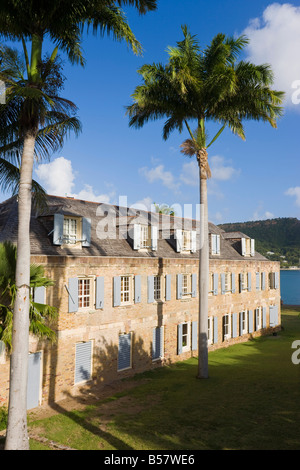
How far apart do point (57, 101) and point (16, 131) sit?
171cm

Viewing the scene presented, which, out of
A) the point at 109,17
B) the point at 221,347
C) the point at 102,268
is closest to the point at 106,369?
the point at 102,268

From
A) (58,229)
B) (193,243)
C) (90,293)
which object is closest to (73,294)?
(90,293)

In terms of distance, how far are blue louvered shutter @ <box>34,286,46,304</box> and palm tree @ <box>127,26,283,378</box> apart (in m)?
8.08

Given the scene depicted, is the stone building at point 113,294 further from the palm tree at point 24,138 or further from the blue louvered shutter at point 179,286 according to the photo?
the palm tree at point 24,138

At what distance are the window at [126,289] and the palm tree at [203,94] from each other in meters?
3.92

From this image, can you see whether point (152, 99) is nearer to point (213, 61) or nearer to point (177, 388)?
point (213, 61)

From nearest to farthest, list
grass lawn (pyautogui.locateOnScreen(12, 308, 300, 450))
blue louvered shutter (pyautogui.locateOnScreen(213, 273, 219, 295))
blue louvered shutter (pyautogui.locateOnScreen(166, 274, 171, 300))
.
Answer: grass lawn (pyautogui.locateOnScreen(12, 308, 300, 450)) → blue louvered shutter (pyautogui.locateOnScreen(166, 274, 171, 300)) → blue louvered shutter (pyautogui.locateOnScreen(213, 273, 219, 295))

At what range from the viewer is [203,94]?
1870 cm

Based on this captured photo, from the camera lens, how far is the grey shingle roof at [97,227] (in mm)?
17453

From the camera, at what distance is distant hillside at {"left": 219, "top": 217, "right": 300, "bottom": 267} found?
160 meters

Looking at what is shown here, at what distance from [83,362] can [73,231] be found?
247 inches

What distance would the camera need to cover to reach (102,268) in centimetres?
1859

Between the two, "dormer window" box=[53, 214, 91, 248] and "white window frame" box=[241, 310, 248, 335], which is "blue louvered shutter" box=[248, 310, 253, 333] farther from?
"dormer window" box=[53, 214, 91, 248]

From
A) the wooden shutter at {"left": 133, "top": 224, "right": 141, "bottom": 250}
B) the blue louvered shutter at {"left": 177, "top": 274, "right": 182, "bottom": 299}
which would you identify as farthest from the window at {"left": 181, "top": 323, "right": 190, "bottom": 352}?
the wooden shutter at {"left": 133, "top": 224, "right": 141, "bottom": 250}
